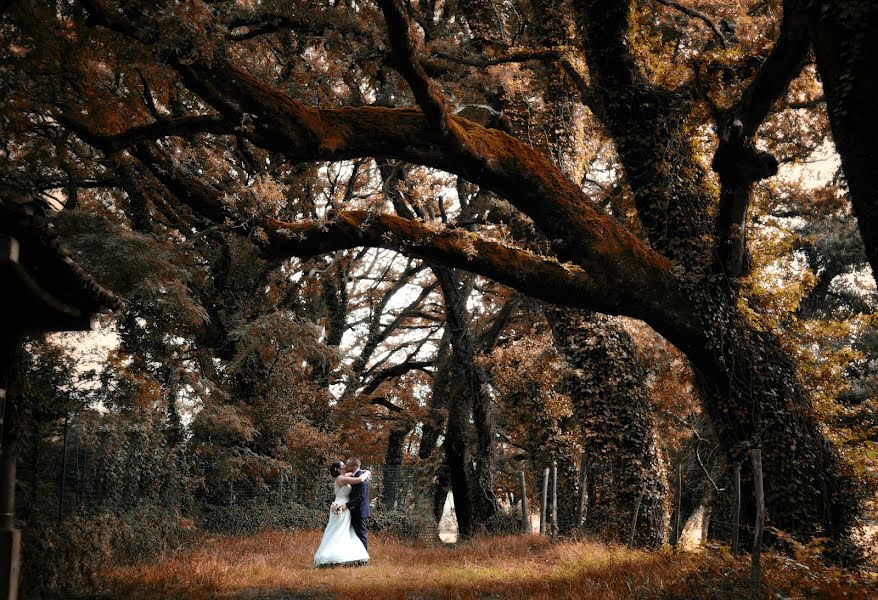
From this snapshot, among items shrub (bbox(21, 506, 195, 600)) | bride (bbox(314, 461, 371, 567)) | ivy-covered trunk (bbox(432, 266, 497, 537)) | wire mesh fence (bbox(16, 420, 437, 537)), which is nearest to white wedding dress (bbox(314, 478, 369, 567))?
bride (bbox(314, 461, 371, 567))

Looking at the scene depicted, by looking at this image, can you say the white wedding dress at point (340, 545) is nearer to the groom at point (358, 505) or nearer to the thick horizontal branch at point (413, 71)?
the groom at point (358, 505)

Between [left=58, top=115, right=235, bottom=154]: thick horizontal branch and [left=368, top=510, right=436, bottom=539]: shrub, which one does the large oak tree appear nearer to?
[left=58, top=115, right=235, bottom=154]: thick horizontal branch

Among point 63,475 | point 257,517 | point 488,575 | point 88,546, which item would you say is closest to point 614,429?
point 488,575

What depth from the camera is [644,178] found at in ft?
34.7

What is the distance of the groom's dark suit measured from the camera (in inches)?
527

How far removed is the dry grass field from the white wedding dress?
1.01ft

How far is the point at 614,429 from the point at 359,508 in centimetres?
468

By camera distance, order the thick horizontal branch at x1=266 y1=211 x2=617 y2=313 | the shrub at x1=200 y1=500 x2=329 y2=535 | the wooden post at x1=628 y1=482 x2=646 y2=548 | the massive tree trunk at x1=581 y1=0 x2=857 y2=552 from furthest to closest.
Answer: the shrub at x1=200 y1=500 x2=329 y2=535
the wooden post at x1=628 y1=482 x2=646 y2=548
the thick horizontal branch at x1=266 y1=211 x2=617 y2=313
the massive tree trunk at x1=581 y1=0 x2=857 y2=552

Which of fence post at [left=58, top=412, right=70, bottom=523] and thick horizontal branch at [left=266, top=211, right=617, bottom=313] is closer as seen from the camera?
thick horizontal branch at [left=266, top=211, right=617, bottom=313]

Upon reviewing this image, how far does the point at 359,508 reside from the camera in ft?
44.2

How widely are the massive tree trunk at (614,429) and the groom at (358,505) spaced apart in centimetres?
394

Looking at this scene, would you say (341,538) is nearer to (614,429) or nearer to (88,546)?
(88,546)

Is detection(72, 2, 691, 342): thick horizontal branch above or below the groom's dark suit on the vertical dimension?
above

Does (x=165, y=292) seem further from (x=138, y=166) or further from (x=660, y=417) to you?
(x=660, y=417)
